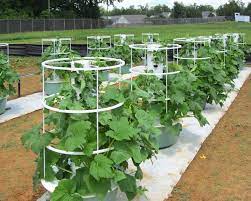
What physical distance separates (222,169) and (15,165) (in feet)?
7.92

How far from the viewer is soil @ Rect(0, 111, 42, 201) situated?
13.5ft

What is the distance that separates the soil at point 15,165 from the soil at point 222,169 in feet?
4.86

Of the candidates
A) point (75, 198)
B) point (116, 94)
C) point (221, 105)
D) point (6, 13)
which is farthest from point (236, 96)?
point (6, 13)

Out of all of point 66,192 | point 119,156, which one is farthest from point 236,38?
point 66,192

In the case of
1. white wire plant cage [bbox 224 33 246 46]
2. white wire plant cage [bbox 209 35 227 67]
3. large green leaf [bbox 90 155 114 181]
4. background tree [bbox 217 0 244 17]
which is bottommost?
large green leaf [bbox 90 155 114 181]

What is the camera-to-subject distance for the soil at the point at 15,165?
4113mm

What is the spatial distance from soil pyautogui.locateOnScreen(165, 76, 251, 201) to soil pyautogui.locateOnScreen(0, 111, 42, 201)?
4.86 feet

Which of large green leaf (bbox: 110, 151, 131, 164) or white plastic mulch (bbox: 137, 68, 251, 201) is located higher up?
large green leaf (bbox: 110, 151, 131, 164)

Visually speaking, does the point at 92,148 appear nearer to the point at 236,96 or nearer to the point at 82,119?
the point at 82,119

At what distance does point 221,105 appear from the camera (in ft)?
24.0

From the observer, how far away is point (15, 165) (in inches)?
194

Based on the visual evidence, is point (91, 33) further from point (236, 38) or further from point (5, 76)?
point (5, 76)

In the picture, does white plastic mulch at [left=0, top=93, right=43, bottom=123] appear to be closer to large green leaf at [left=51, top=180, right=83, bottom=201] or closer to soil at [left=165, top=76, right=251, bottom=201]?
soil at [left=165, top=76, right=251, bottom=201]

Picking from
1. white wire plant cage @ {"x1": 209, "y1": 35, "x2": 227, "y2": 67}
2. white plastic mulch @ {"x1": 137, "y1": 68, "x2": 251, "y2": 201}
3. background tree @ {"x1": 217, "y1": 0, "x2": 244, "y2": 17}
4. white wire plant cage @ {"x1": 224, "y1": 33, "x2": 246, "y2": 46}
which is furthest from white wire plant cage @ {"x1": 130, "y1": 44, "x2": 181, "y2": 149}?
background tree @ {"x1": 217, "y1": 0, "x2": 244, "y2": 17}
